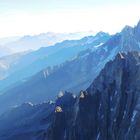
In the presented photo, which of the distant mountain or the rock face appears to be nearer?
the rock face

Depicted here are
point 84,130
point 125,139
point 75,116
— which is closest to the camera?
point 125,139

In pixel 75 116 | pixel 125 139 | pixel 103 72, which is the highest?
pixel 103 72

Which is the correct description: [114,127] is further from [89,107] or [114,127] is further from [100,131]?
[89,107]

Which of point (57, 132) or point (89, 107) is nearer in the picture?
point (89, 107)

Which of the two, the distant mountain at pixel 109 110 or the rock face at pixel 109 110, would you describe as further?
the distant mountain at pixel 109 110

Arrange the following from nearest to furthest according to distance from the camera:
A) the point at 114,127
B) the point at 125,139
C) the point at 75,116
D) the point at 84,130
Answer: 1. the point at 125,139
2. the point at 114,127
3. the point at 84,130
4. the point at 75,116

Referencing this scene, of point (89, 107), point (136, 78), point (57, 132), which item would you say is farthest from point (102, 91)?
point (57, 132)

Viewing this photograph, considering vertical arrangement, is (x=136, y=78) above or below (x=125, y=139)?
above
